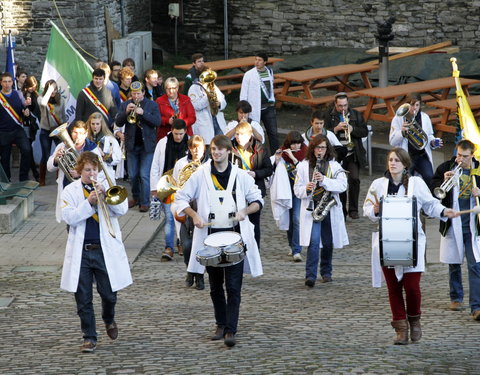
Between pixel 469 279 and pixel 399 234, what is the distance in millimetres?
1586

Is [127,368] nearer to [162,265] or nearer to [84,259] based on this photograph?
[84,259]

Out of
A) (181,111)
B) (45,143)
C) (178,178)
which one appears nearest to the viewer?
(178,178)

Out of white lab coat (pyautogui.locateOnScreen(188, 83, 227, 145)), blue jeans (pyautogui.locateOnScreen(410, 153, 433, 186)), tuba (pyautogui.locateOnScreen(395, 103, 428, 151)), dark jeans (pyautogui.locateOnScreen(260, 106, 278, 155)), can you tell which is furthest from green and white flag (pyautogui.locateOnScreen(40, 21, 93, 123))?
blue jeans (pyautogui.locateOnScreen(410, 153, 433, 186))

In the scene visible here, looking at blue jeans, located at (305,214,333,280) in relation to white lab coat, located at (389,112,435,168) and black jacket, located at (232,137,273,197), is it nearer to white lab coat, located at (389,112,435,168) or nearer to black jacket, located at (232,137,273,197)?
black jacket, located at (232,137,273,197)

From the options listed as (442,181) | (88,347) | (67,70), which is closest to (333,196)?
(442,181)

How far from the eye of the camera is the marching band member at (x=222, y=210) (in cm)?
972

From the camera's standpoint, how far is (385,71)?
20422 millimetres

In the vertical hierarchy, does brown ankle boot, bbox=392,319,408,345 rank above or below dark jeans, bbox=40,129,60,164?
below

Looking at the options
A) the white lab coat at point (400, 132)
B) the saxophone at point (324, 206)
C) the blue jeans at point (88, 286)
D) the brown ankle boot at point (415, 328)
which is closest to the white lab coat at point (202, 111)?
the white lab coat at point (400, 132)

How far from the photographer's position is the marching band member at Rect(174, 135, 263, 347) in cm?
972

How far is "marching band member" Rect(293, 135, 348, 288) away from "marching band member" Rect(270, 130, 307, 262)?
81 centimetres

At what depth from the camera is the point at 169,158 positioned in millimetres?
13164

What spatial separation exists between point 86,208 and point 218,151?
1175mm

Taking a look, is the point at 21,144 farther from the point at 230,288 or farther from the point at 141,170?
the point at 230,288
